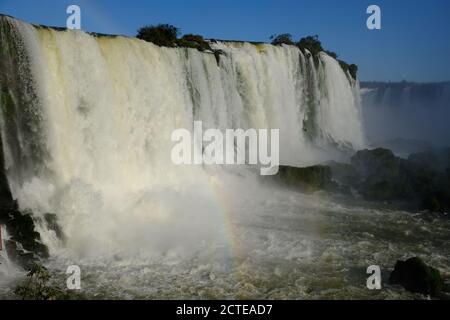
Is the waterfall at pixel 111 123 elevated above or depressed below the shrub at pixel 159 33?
below

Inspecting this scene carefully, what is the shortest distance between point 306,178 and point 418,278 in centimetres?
838

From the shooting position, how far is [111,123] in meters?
13.8

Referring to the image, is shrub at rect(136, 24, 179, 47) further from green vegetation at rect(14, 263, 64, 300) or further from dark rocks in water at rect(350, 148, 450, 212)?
green vegetation at rect(14, 263, 64, 300)

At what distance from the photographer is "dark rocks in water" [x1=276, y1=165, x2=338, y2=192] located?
55.7 ft

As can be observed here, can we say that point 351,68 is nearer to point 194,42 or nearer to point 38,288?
point 194,42

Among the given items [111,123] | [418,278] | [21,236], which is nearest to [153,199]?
[111,123]

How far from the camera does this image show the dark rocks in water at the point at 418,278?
868 cm

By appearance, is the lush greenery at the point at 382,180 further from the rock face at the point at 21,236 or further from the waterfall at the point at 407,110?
the waterfall at the point at 407,110

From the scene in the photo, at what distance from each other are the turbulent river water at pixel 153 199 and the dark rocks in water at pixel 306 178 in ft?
1.72

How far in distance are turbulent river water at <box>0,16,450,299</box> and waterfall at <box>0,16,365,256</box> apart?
0.03 m

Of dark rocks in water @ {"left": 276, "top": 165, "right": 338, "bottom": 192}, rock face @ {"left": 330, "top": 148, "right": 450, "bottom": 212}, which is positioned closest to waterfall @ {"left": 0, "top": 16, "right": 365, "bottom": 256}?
dark rocks in water @ {"left": 276, "top": 165, "right": 338, "bottom": 192}

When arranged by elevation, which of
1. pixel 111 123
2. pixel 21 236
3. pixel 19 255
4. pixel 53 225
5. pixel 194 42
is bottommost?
pixel 19 255

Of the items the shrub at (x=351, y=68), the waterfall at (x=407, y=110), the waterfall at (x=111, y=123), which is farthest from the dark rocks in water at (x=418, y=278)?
the waterfall at (x=407, y=110)
